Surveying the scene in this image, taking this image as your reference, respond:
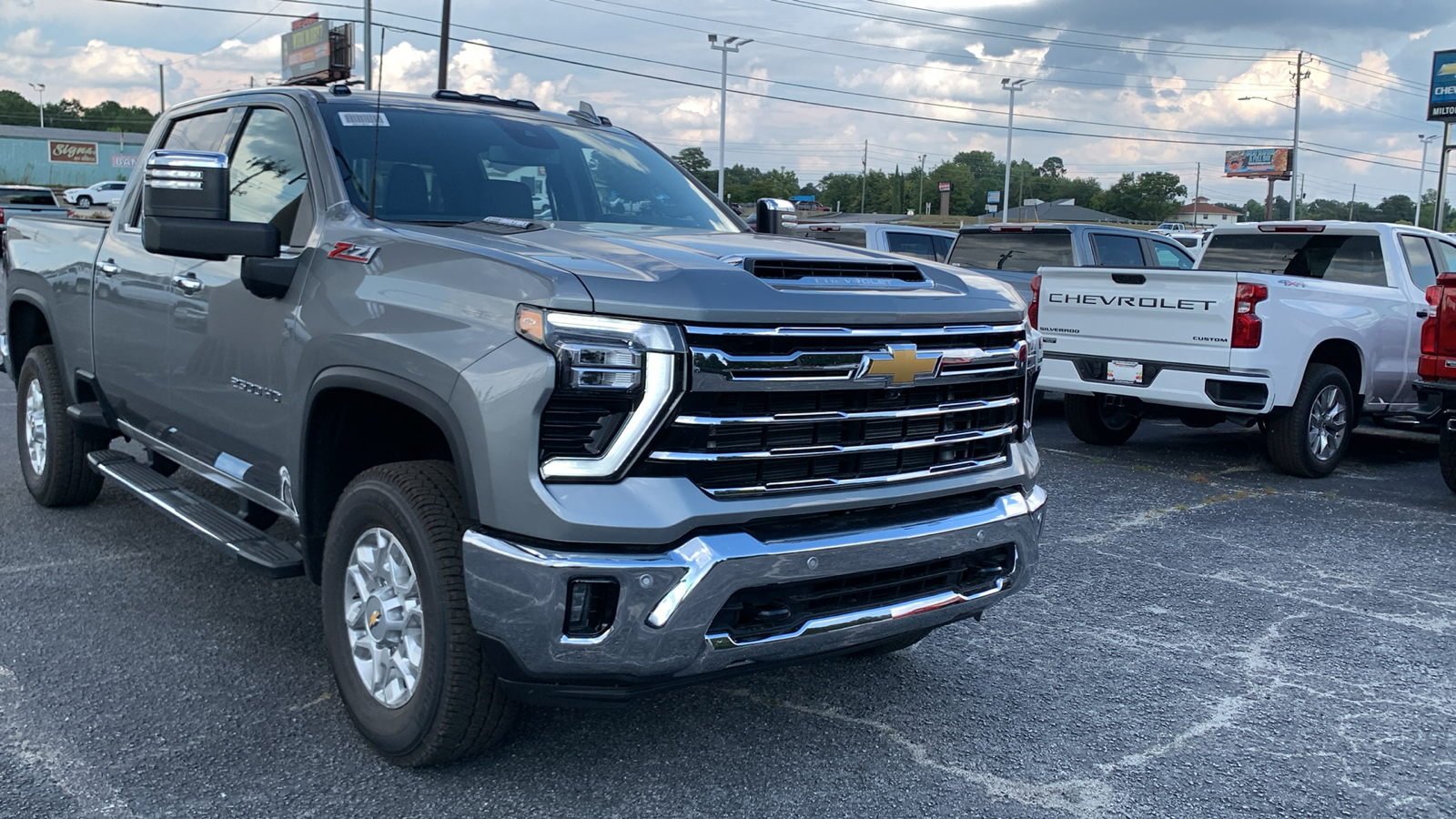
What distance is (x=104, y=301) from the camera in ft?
16.8

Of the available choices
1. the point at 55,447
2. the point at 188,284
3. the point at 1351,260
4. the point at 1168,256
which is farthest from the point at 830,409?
the point at 1168,256

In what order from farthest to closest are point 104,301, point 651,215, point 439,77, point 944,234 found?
point 439,77 < point 944,234 < point 104,301 < point 651,215

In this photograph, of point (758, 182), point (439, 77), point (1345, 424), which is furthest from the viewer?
point (758, 182)

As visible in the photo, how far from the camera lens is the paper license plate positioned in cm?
839

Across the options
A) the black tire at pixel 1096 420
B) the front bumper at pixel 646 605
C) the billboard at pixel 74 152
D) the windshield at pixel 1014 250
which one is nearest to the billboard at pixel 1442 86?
the windshield at pixel 1014 250

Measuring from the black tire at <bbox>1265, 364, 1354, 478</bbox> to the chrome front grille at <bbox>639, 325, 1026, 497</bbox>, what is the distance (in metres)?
5.45

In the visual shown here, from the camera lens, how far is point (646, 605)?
110 inches

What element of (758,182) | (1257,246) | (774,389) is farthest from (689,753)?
(758,182)

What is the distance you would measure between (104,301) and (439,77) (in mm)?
30454

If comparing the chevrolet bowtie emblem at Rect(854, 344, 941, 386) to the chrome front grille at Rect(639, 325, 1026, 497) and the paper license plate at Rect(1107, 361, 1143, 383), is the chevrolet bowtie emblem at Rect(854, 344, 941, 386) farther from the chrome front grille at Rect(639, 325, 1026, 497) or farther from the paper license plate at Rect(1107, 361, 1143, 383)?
the paper license plate at Rect(1107, 361, 1143, 383)

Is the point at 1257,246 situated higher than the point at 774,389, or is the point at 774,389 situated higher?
the point at 1257,246

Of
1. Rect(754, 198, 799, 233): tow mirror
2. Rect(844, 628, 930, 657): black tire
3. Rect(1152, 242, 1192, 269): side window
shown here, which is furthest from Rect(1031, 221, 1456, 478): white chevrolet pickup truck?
Rect(844, 628, 930, 657): black tire

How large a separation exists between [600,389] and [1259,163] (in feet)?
458

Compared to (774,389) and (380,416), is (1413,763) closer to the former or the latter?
(774,389)
